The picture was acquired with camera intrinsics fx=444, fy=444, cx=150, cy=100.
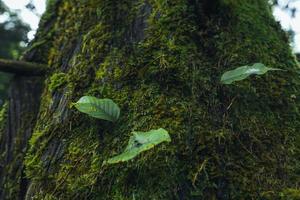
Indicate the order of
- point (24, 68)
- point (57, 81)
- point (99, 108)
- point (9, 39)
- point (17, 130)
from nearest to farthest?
point (99, 108) → point (57, 81) → point (17, 130) → point (24, 68) → point (9, 39)

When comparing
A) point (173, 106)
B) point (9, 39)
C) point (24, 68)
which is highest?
point (24, 68)

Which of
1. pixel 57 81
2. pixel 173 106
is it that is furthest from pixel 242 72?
pixel 57 81

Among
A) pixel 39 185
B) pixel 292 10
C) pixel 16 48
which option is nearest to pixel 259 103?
pixel 39 185

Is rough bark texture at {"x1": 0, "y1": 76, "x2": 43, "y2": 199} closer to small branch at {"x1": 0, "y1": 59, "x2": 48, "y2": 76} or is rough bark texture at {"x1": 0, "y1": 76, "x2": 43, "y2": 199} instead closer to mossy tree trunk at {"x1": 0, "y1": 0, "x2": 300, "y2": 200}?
small branch at {"x1": 0, "y1": 59, "x2": 48, "y2": 76}

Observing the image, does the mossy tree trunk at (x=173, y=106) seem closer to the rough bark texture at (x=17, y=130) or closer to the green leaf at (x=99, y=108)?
the green leaf at (x=99, y=108)

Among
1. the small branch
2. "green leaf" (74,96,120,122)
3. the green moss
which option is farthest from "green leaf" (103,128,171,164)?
the small branch

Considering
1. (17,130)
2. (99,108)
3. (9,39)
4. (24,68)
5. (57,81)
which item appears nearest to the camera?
(99,108)

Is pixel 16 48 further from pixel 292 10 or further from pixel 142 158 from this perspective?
pixel 142 158

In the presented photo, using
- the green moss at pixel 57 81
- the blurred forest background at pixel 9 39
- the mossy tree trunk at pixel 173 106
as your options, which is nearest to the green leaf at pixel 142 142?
the mossy tree trunk at pixel 173 106

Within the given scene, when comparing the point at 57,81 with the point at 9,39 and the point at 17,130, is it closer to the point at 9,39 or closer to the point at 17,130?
the point at 17,130
